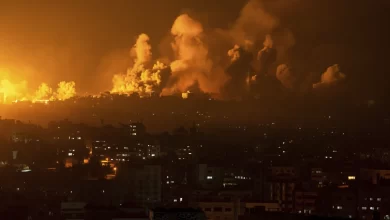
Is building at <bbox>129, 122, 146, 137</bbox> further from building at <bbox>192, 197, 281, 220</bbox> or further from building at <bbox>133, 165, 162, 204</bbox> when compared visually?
building at <bbox>192, 197, 281, 220</bbox>

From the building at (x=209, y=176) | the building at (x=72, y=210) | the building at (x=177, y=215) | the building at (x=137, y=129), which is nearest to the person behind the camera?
the building at (x=177, y=215)

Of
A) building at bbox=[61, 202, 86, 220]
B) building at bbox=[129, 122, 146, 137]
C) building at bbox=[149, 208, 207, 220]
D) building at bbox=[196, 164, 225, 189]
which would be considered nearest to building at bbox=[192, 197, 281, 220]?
building at bbox=[61, 202, 86, 220]

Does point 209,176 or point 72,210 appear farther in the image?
point 209,176

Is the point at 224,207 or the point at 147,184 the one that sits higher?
the point at 147,184

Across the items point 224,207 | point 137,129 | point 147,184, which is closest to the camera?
point 224,207

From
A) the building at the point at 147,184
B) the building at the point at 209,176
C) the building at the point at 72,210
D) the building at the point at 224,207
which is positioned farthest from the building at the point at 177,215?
the building at the point at 209,176

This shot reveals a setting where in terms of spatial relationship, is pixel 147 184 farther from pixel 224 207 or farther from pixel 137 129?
pixel 137 129

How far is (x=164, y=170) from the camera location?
29.4m

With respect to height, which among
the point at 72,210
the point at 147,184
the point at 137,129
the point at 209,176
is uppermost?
the point at 137,129

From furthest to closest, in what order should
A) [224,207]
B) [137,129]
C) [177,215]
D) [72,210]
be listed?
[137,129] → [72,210] → [224,207] → [177,215]

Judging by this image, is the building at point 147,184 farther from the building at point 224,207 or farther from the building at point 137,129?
the building at point 137,129

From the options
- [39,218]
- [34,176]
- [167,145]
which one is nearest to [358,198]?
[39,218]

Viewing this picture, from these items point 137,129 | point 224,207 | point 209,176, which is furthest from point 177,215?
point 137,129

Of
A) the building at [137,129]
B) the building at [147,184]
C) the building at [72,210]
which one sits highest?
the building at [137,129]
